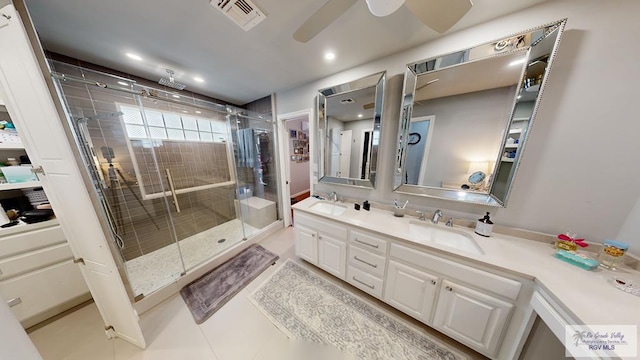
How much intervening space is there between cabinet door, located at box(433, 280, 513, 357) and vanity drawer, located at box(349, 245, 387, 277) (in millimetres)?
447

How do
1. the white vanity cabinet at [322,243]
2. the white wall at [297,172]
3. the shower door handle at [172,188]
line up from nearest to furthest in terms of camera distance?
the white vanity cabinet at [322,243], the shower door handle at [172,188], the white wall at [297,172]

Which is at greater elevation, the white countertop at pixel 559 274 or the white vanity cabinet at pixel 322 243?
the white countertop at pixel 559 274

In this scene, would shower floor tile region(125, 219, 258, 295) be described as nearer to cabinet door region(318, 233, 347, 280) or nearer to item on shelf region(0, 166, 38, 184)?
item on shelf region(0, 166, 38, 184)

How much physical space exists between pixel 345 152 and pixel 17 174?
2963 mm

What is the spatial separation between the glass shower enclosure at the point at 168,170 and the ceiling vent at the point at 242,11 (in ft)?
4.57

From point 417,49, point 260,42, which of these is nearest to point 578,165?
point 417,49

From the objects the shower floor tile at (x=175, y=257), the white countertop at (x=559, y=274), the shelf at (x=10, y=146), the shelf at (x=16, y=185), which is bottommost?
the shower floor tile at (x=175, y=257)

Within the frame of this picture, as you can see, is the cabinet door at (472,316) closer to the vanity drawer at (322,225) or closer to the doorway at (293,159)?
the vanity drawer at (322,225)

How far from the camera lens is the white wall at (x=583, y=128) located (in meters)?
0.98

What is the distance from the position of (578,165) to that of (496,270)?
0.94 metres

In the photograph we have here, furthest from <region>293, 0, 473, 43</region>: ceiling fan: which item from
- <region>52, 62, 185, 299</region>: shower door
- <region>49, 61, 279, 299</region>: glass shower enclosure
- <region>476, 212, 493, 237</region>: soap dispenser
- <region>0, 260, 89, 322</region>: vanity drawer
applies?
<region>0, 260, 89, 322</region>: vanity drawer

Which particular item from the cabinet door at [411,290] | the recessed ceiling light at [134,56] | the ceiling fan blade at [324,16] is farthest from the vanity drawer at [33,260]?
the cabinet door at [411,290]

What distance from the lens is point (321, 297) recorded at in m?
1.70

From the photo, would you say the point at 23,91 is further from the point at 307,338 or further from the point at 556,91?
the point at 556,91
